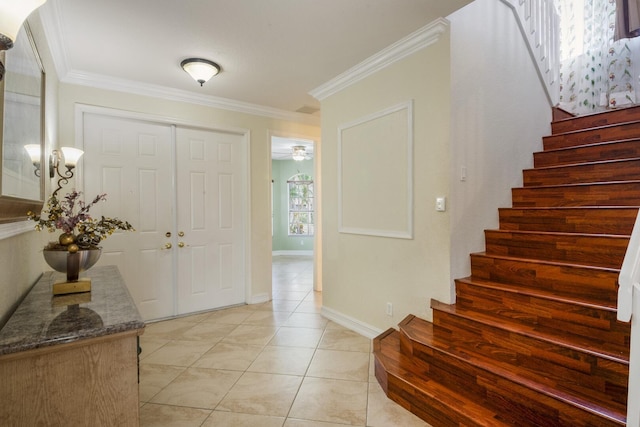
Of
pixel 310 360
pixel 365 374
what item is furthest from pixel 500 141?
pixel 310 360

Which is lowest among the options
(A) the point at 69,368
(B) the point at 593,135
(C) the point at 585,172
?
(A) the point at 69,368

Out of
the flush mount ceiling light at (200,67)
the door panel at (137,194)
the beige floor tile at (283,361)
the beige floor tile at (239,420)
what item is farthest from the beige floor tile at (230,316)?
the flush mount ceiling light at (200,67)

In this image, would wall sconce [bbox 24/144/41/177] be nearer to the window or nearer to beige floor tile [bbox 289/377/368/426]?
beige floor tile [bbox 289/377/368/426]

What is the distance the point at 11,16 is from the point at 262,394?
2.23 metres

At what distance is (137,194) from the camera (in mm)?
3475

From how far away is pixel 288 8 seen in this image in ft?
7.16

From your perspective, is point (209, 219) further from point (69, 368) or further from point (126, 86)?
point (69, 368)

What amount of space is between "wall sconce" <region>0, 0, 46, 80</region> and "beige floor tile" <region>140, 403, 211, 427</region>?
6.32 feet

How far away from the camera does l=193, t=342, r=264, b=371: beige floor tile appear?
2.57m

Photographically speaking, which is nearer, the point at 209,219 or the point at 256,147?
the point at 209,219

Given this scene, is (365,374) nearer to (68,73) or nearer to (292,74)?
(292,74)

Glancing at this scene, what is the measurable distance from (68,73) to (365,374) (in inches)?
150

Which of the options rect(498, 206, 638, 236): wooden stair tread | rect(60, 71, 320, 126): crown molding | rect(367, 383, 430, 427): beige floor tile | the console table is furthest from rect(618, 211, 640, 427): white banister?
rect(60, 71, 320, 126): crown molding

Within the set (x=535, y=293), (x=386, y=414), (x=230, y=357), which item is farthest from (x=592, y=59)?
(x=230, y=357)
